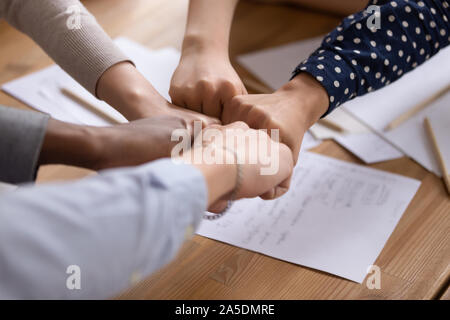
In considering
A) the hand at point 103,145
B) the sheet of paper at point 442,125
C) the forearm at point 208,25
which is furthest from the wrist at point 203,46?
the sheet of paper at point 442,125

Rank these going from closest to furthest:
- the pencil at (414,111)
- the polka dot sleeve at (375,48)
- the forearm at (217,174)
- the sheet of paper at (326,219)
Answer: the forearm at (217,174) → the sheet of paper at (326,219) → the polka dot sleeve at (375,48) → the pencil at (414,111)

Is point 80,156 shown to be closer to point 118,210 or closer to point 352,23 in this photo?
point 118,210

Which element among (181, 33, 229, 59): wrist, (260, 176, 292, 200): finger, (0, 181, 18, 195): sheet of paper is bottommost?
(260, 176, 292, 200): finger

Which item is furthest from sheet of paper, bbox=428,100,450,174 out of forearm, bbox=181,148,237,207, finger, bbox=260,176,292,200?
forearm, bbox=181,148,237,207

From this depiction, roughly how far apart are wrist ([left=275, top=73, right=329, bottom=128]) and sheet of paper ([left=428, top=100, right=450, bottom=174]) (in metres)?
0.19

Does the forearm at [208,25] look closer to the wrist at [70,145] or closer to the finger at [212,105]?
the finger at [212,105]

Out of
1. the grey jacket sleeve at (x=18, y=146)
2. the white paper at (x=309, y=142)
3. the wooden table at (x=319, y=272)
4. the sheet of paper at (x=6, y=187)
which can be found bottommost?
the wooden table at (x=319, y=272)

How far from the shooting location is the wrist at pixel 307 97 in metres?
0.70

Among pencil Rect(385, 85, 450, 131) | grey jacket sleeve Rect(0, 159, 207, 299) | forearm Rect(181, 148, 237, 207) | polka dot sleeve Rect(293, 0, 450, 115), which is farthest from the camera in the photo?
pencil Rect(385, 85, 450, 131)

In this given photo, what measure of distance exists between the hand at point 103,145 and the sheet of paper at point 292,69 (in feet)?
1.02

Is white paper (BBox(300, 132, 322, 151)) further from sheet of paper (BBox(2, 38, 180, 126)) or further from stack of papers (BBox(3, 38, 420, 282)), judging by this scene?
sheet of paper (BBox(2, 38, 180, 126))

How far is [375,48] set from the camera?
2.40 ft

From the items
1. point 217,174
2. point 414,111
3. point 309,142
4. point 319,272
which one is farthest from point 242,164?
point 414,111

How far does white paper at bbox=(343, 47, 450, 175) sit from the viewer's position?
0.79 m
